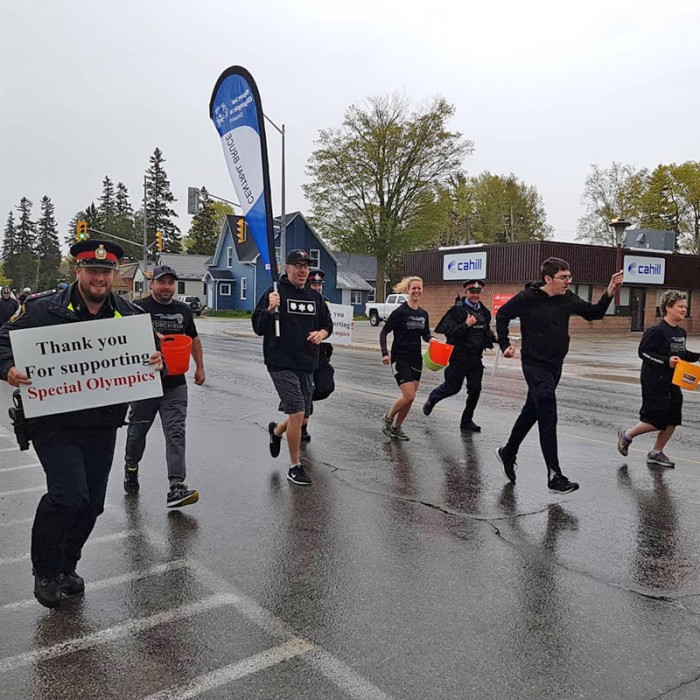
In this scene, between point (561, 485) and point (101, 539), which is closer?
point (101, 539)

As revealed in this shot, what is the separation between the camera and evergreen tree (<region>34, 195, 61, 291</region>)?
10331cm

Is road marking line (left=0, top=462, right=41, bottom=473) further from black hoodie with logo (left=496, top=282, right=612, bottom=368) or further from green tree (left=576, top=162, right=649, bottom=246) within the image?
green tree (left=576, top=162, right=649, bottom=246)

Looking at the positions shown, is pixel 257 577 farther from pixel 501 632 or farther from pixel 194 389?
pixel 194 389

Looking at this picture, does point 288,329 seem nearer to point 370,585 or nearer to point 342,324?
point 370,585

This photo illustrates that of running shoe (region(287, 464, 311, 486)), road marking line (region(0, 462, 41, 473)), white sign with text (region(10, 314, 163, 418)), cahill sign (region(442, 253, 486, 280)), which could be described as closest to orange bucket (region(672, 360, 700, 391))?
running shoe (region(287, 464, 311, 486))

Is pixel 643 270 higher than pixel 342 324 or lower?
higher

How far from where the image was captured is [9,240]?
115250 mm

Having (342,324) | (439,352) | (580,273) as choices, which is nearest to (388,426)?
(439,352)

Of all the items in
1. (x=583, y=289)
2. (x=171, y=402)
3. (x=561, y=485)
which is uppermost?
(x=583, y=289)

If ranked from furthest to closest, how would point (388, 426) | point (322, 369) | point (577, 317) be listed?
point (577, 317)
point (388, 426)
point (322, 369)

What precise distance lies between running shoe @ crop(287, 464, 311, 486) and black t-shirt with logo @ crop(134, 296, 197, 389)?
1.24 meters

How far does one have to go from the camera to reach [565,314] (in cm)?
574

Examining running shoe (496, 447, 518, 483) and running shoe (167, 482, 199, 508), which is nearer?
running shoe (167, 482, 199, 508)

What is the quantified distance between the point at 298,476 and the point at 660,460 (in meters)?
3.69
